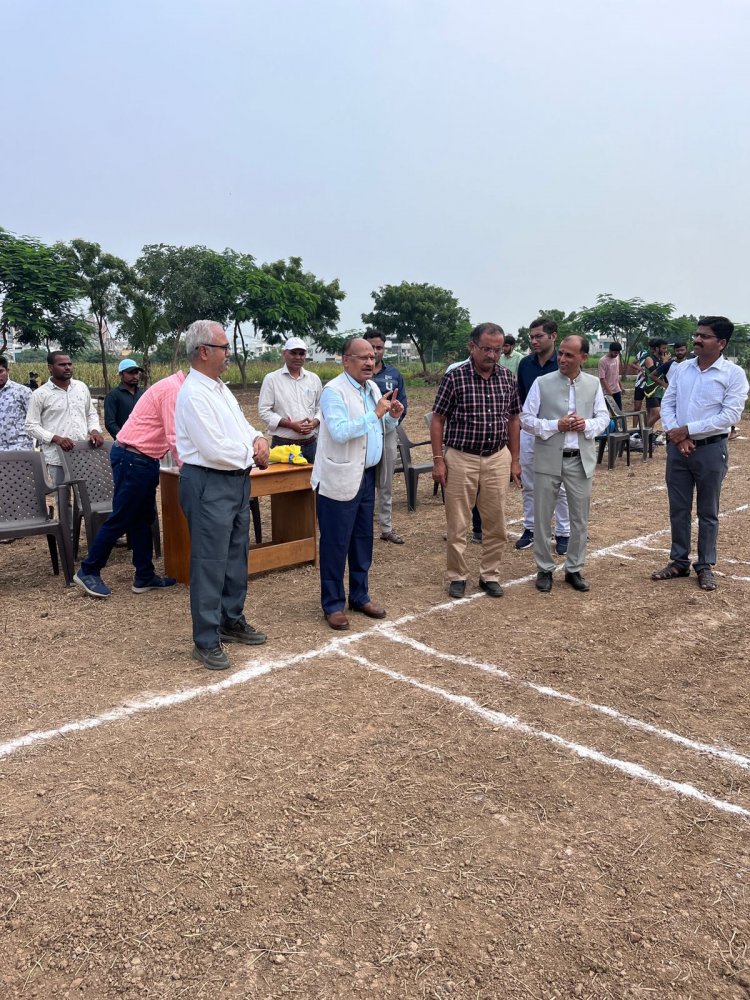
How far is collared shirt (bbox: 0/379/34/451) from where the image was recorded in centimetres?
707

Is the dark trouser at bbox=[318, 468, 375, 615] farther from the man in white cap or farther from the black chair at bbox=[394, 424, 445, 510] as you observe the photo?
the black chair at bbox=[394, 424, 445, 510]

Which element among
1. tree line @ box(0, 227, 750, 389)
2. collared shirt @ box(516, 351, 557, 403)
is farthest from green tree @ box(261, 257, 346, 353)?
collared shirt @ box(516, 351, 557, 403)

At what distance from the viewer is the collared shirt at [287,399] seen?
6.52 meters

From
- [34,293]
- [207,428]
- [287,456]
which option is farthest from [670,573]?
[34,293]

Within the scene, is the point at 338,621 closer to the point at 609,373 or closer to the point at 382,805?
the point at 382,805

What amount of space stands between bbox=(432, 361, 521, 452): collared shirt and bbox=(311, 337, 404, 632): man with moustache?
2.34 ft

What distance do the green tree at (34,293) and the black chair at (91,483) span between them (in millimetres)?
15795

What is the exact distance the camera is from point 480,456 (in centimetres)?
541

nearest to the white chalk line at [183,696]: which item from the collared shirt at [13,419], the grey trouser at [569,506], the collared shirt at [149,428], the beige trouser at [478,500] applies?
the beige trouser at [478,500]

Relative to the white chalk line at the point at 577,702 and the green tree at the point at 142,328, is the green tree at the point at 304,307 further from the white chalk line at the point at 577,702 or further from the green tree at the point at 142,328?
the white chalk line at the point at 577,702

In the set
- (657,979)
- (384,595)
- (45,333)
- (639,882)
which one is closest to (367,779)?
(639,882)

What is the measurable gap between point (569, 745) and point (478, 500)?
2.50 m

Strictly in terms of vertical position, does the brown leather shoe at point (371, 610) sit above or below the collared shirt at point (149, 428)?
below

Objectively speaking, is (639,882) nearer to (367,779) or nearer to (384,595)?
(367,779)
